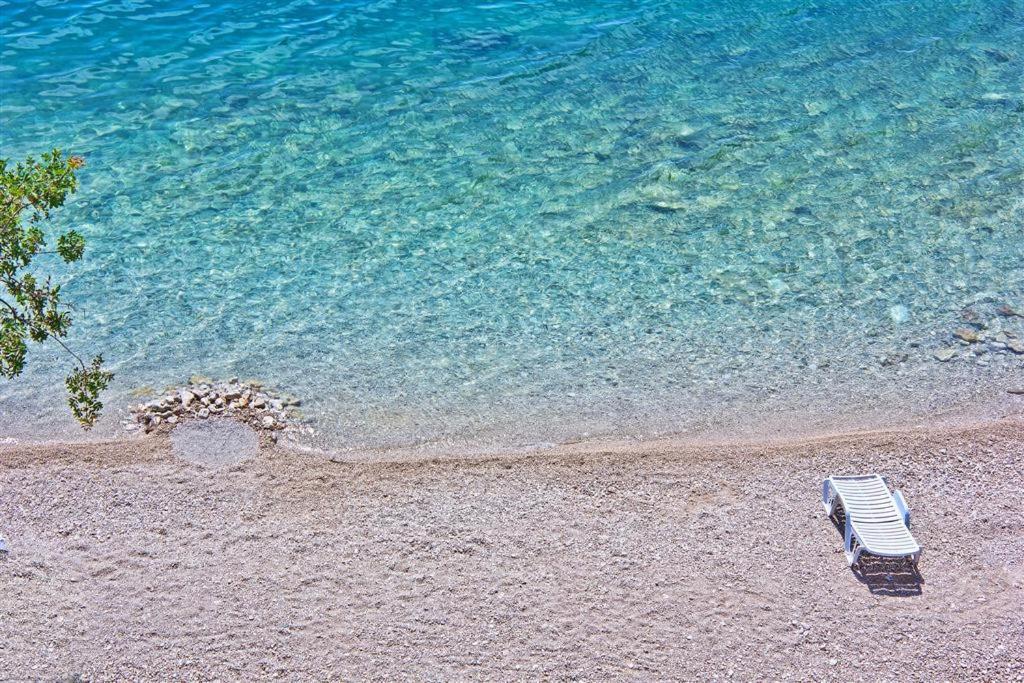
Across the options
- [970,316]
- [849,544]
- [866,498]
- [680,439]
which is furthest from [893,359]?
[849,544]

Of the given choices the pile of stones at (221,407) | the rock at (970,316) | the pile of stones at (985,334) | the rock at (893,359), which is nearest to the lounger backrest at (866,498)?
the rock at (893,359)

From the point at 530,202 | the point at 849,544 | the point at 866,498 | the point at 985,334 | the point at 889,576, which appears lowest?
the point at 985,334

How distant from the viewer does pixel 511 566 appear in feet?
30.7

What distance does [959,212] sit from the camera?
1542 cm

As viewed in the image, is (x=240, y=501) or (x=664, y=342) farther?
(x=664, y=342)

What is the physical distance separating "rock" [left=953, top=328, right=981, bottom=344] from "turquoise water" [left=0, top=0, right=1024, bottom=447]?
27cm

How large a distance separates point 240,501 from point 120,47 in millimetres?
15548

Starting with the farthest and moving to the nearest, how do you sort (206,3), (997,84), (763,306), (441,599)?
(206,3) < (997,84) < (763,306) < (441,599)

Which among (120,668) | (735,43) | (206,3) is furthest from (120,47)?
(120,668)

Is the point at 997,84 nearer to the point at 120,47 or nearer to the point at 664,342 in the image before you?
the point at 664,342

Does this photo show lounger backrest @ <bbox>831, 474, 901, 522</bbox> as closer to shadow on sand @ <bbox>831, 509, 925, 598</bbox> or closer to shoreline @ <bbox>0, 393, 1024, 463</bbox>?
shadow on sand @ <bbox>831, 509, 925, 598</bbox>

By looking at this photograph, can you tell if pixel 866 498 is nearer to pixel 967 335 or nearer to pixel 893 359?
pixel 893 359

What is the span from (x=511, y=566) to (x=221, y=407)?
14.6 ft

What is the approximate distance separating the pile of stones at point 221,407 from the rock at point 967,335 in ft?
27.8
